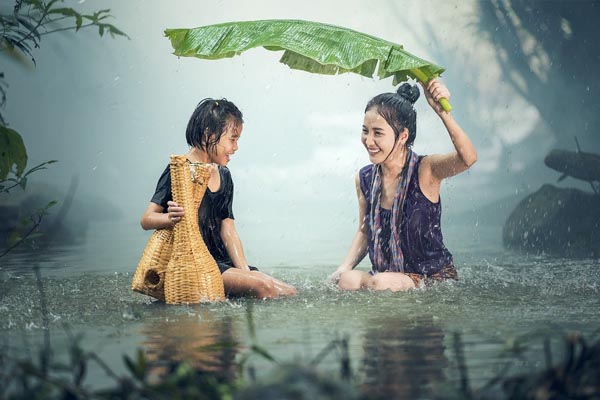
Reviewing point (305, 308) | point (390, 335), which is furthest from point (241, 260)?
point (390, 335)

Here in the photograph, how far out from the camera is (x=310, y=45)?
5.74 meters

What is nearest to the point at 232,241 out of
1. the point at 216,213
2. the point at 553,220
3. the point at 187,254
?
the point at 216,213

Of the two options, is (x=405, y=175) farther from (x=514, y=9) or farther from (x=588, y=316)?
(x=514, y=9)

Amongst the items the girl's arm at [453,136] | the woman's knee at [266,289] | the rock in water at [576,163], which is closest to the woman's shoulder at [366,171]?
the girl's arm at [453,136]

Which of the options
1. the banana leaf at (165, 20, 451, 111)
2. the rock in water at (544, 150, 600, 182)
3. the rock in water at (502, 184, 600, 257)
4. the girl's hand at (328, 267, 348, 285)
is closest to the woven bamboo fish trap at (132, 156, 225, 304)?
the banana leaf at (165, 20, 451, 111)

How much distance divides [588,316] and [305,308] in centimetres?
145

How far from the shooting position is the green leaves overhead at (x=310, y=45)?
18.5ft

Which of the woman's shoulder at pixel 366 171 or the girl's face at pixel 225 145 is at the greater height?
the girl's face at pixel 225 145

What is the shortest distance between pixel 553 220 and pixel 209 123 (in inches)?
276

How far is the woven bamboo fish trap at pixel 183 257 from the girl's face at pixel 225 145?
0.81 ft

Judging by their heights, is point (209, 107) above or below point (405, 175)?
above

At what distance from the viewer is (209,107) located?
5848 mm

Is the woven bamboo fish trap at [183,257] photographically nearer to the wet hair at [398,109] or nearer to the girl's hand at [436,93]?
the wet hair at [398,109]

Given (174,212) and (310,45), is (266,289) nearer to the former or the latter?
(174,212)
